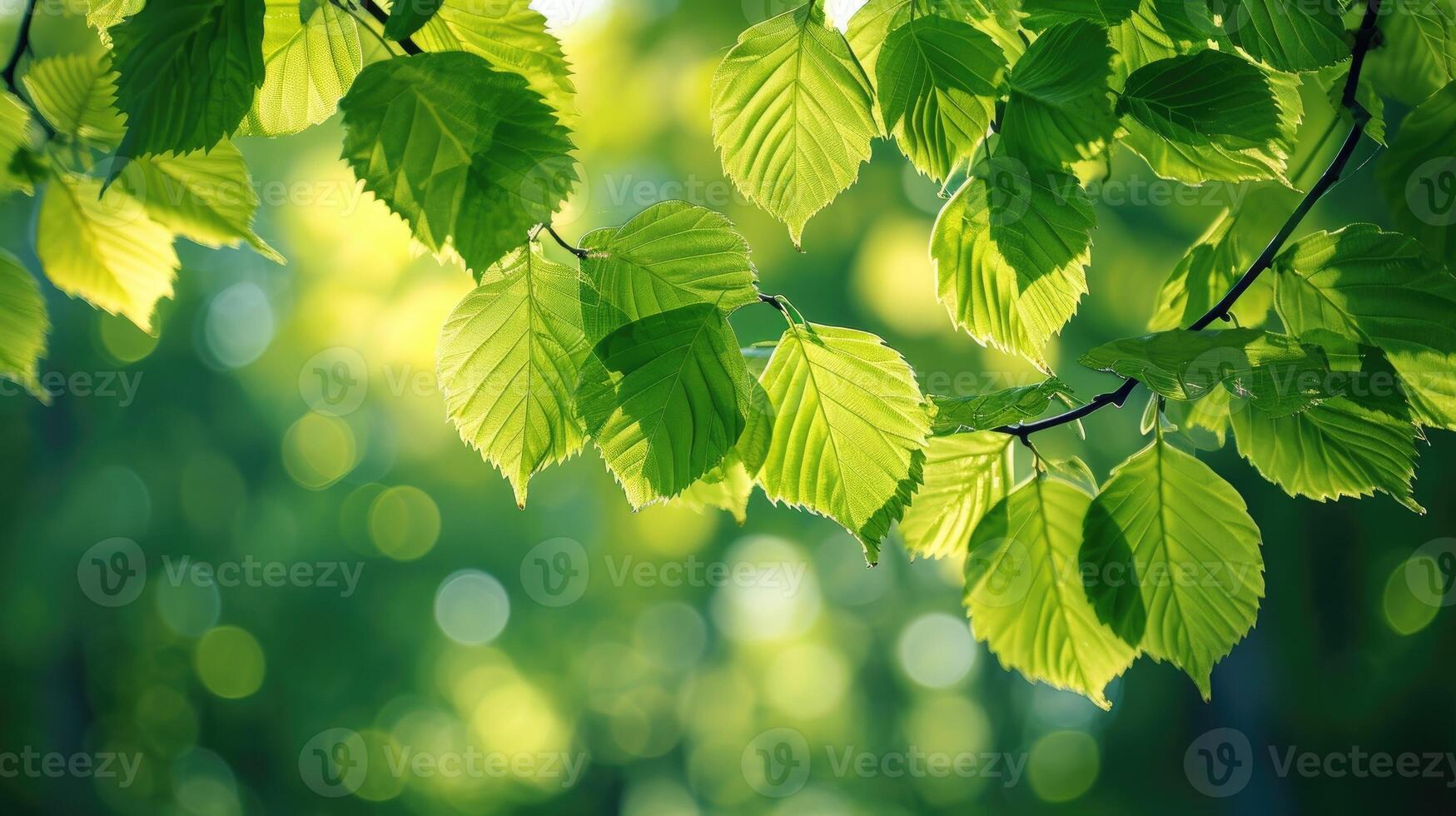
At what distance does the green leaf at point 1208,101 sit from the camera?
0.44 m

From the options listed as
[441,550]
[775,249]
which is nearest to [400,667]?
[441,550]

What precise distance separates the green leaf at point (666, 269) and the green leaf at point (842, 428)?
0.21 ft

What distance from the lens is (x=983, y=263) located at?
19.3 inches

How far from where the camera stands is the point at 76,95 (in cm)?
61

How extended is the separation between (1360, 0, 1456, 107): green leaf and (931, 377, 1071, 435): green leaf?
29 cm

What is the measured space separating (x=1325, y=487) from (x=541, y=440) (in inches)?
17.9

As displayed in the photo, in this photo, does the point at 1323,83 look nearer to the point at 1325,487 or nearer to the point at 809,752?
the point at 1325,487

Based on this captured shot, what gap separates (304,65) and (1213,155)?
0.50 m
